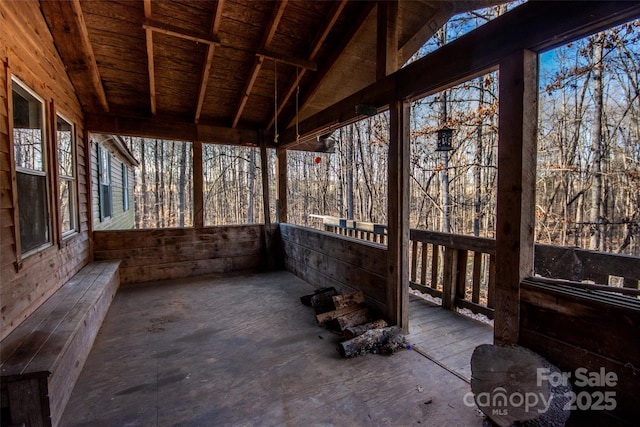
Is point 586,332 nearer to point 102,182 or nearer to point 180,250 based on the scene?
point 180,250

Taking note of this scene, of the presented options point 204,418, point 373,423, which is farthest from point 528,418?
point 204,418

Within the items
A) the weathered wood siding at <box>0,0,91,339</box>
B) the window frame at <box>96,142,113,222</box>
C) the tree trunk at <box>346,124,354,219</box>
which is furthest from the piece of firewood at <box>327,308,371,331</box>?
the tree trunk at <box>346,124,354,219</box>

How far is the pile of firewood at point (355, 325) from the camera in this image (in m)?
2.68

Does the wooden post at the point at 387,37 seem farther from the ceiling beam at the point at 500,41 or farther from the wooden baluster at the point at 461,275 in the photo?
the wooden baluster at the point at 461,275

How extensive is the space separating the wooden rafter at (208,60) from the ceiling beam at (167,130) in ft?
1.01

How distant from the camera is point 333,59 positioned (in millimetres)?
3885

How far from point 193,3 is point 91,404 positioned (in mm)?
3765

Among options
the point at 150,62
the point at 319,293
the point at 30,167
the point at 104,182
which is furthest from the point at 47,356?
the point at 104,182

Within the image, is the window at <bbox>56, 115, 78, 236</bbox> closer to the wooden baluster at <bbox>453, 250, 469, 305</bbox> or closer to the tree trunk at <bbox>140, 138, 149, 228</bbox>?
the wooden baluster at <bbox>453, 250, 469, 305</bbox>

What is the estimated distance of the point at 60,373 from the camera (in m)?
1.92

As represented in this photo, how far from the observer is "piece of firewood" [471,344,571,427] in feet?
5.17

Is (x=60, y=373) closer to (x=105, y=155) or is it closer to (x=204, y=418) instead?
(x=204, y=418)

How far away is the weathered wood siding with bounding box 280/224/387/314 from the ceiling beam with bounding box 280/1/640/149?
1.64 metres

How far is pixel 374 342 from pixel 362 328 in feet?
0.71
